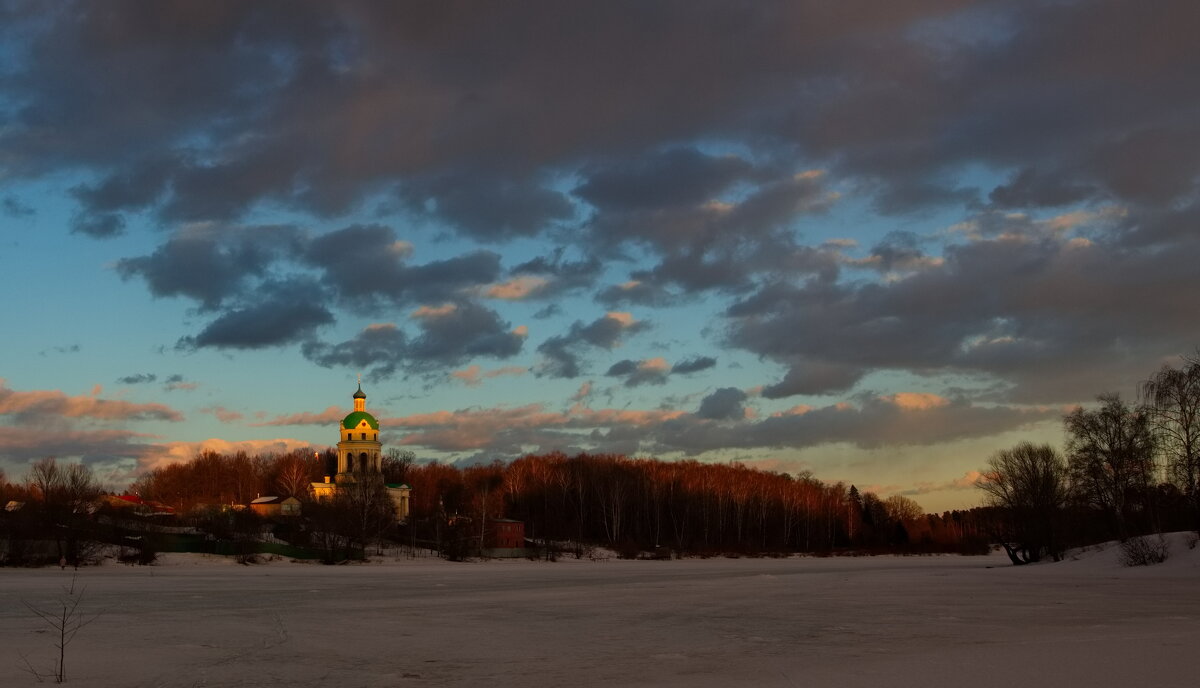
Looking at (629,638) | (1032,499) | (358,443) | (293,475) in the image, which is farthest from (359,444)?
(629,638)

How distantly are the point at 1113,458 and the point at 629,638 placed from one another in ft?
165

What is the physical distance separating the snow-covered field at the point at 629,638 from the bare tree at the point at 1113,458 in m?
26.0

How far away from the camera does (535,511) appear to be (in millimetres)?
122688

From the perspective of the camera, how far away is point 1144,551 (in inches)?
1978

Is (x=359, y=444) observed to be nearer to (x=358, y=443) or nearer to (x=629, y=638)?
(x=358, y=443)

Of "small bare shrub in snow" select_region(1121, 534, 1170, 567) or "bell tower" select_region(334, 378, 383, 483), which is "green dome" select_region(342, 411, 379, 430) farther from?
"small bare shrub in snow" select_region(1121, 534, 1170, 567)

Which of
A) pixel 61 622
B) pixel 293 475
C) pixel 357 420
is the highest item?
pixel 357 420

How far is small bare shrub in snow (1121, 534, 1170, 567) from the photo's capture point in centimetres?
4903

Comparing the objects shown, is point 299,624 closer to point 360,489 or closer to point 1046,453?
point 1046,453

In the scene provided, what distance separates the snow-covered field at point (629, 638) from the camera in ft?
47.3

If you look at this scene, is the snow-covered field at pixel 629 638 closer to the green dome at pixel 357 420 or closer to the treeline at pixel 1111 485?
the treeline at pixel 1111 485

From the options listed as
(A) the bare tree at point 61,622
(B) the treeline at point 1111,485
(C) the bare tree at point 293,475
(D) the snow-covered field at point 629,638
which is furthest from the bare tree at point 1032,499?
(C) the bare tree at point 293,475

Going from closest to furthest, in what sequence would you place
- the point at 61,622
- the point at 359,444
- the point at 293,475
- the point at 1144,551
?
the point at 61,622, the point at 1144,551, the point at 359,444, the point at 293,475

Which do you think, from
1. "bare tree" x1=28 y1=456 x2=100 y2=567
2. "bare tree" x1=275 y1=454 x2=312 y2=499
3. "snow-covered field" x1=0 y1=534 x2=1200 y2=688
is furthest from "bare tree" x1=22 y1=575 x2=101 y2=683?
"bare tree" x1=275 y1=454 x2=312 y2=499
